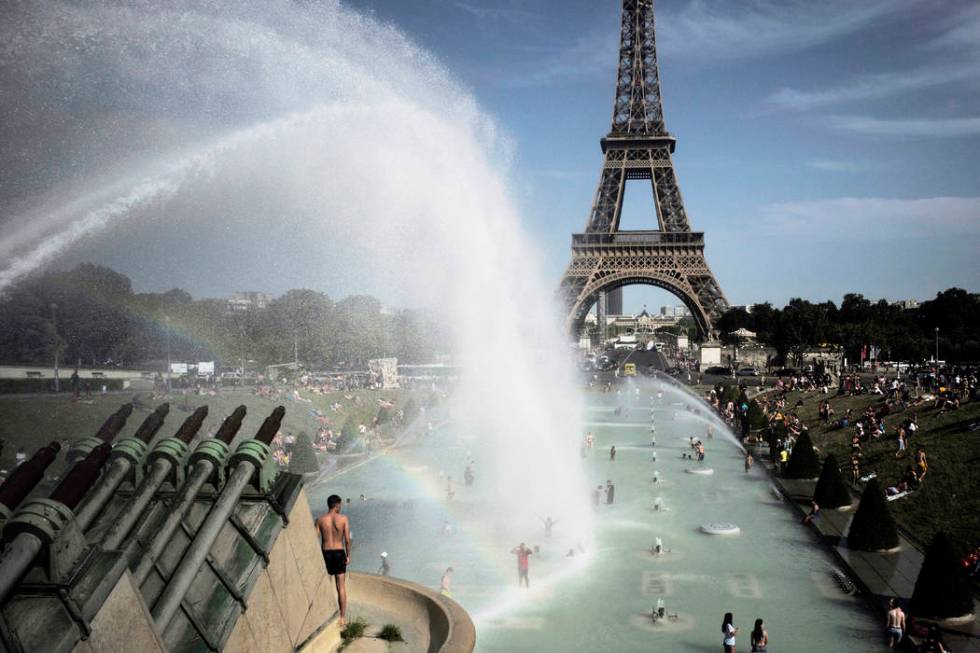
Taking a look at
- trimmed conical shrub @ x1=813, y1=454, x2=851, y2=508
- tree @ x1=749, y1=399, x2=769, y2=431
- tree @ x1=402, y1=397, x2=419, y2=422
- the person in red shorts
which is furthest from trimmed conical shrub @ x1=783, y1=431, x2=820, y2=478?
tree @ x1=402, y1=397, x2=419, y2=422

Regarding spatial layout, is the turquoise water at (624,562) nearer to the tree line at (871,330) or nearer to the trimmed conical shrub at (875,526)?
the trimmed conical shrub at (875,526)

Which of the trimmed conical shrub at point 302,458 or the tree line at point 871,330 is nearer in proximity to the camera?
the trimmed conical shrub at point 302,458

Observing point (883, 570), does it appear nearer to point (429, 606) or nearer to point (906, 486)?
point (906, 486)

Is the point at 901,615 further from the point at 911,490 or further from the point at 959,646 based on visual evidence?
the point at 911,490

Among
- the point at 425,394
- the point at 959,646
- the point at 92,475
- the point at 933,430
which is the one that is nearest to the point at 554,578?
the point at 959,646

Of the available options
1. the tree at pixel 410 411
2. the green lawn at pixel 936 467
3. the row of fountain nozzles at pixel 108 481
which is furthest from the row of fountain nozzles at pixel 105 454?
the tree at pixel 410 411

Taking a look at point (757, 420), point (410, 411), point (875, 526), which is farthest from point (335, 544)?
point (410, 411)
